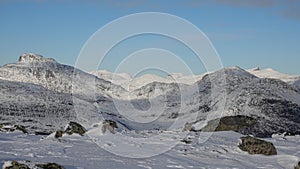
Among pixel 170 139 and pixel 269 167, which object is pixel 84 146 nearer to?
pixel 170 139

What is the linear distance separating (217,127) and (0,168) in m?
25.9

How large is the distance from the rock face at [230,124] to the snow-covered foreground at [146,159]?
26.9ft

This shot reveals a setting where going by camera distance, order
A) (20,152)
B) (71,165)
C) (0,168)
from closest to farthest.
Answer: (0,168) < (71,165) < (20,152)

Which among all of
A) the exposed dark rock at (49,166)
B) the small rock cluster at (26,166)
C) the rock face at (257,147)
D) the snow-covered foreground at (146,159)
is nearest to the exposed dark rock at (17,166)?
the small rock cluster at (26,166)

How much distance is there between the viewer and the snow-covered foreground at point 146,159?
2020 centimetres

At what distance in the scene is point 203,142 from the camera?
2908cm

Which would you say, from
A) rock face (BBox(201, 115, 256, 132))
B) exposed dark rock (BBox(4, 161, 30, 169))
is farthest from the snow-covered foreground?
rock face (BBox(201, 115, 256, 132))

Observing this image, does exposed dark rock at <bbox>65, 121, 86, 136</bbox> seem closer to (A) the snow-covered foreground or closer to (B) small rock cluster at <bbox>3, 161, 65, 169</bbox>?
(A) the snow-covered foreground

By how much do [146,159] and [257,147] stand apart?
8982mm

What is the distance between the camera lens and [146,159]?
73.0 ft

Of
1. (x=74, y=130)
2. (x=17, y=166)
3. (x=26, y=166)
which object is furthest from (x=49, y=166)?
(x=74, y=130)

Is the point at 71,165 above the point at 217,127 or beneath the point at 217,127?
beneath

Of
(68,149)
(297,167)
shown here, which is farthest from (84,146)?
(297,167)

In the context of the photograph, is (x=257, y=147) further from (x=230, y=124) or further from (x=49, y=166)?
(x=49, y=166)
